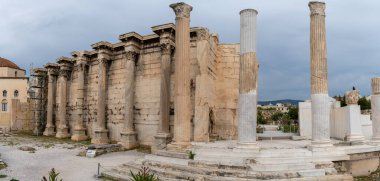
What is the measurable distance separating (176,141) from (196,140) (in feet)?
9.55

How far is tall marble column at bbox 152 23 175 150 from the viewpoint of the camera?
1678 centimetres

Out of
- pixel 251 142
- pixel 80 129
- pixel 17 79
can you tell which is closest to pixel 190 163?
pixel 251 142

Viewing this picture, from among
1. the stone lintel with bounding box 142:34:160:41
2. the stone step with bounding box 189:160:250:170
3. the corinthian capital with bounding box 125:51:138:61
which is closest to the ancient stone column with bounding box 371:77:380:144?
the stone step with bounding box 189:160:250:170

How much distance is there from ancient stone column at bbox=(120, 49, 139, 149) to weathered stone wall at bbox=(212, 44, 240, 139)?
5385mm

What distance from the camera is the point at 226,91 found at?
18.1m

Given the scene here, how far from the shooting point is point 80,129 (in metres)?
22.6

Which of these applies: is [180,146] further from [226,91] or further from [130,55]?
[130,55]

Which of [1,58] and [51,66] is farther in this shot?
[1,58]

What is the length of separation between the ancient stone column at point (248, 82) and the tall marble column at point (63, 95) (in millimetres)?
18420

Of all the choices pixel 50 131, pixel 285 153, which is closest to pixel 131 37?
pixel 285 153

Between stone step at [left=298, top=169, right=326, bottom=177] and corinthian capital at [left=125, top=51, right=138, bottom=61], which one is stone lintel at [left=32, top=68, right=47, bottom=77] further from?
stone step at [left=298, top=169, right=326, bottom=177]

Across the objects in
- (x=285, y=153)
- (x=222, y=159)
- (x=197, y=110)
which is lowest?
(x=222, y=159)

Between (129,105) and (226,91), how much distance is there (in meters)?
6.36

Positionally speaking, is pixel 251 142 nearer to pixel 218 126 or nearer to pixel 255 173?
pixel 255 173
